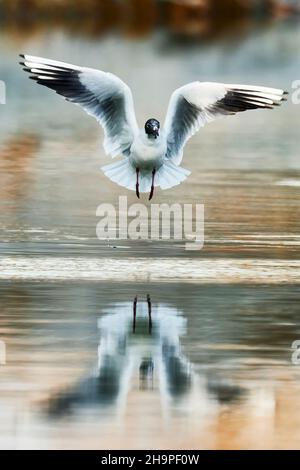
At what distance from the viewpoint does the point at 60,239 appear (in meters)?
15.0

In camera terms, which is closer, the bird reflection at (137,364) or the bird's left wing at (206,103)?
the bird reflection at (137,364)

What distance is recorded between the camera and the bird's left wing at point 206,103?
15.5 m

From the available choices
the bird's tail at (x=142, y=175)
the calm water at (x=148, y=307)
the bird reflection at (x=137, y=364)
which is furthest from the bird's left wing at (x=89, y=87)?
the bird reflection at (x=137, y=364)

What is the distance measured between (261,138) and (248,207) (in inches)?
306

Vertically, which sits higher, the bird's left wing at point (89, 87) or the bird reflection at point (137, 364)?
the bird's left wing at point (89, 87)

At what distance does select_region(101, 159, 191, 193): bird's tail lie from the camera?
15688mm

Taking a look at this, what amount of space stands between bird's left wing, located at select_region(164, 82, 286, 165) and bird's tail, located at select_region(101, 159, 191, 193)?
0.57 feet

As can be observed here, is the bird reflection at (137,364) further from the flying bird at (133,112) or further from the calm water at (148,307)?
the flying bird at (133,112)

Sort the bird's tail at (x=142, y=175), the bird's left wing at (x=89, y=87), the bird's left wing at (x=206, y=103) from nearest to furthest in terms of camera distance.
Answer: the bird's left wing at (x=89, y=87) → the bird's left wing at (x=206, y=103) → the bird's tail at (x=142, y=175)

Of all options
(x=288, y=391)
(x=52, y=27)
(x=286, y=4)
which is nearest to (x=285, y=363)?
(x=288, y=391)

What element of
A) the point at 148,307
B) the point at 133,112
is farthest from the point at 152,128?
the point at 148,307

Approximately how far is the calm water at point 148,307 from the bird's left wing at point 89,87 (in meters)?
1.01

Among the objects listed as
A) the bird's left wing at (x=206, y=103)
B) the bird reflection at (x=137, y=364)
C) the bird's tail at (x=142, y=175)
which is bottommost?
the bird reflection at (x=137, y=364)
